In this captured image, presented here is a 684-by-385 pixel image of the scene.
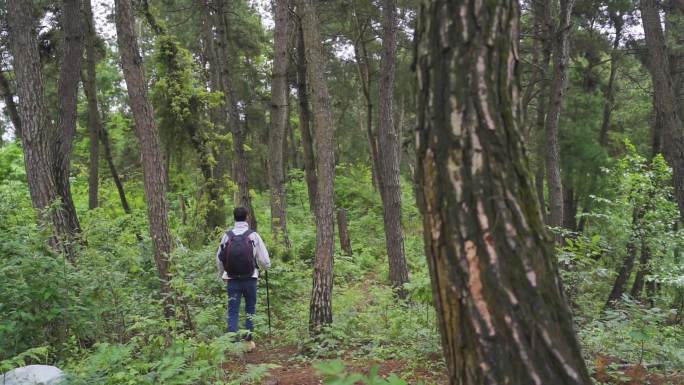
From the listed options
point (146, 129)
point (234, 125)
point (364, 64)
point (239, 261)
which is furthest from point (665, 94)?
point (364, 64)

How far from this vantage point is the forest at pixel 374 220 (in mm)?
2273

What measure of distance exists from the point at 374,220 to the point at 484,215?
61.8ft

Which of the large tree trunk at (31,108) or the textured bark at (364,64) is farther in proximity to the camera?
the textured bark at (364,64)

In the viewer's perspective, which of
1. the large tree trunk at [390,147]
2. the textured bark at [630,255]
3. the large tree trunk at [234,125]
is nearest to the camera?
the textured bark at [630,255]

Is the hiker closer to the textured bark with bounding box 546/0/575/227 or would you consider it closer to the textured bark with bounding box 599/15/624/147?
the textured bark with bounding box 546/0/575/227

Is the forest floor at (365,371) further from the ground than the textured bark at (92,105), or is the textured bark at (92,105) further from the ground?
the textured bark at (92,105)

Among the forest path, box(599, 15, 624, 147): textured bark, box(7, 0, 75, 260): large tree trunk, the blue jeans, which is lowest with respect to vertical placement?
the forest path

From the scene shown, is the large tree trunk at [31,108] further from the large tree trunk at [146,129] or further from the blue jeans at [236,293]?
A: the blue jeans at [236,293]

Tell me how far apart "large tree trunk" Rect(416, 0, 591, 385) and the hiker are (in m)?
4.76

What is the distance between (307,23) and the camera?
6949 mm

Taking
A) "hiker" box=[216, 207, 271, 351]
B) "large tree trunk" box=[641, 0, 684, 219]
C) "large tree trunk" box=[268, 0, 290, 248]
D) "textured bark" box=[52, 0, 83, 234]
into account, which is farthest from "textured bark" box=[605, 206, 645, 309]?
"textured bark" box=[52, 0, 83, 234]

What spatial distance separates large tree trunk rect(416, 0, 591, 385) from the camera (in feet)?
7.17

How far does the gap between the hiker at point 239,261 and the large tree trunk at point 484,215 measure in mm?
4762

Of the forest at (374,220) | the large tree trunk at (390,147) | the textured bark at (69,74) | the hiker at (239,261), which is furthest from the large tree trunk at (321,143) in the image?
the textured bark at (69,74)
